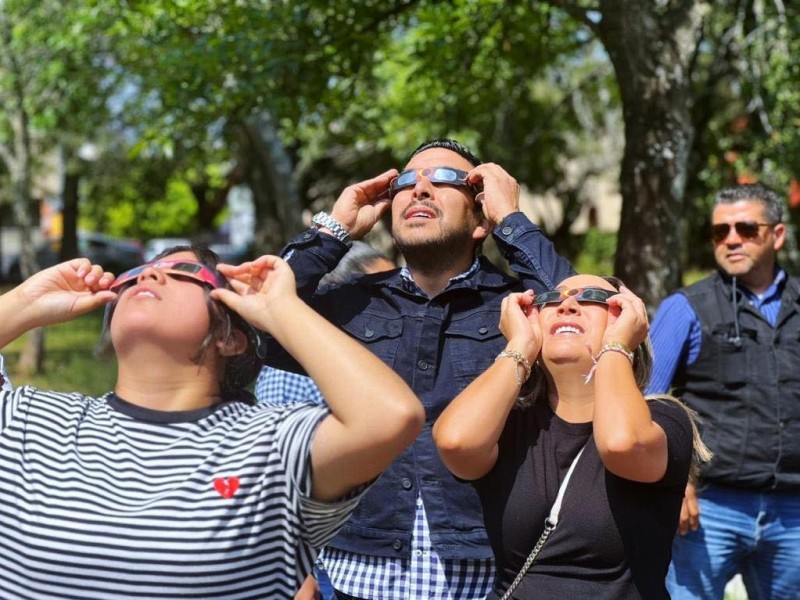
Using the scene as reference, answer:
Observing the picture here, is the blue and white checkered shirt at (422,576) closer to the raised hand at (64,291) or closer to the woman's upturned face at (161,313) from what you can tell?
the woman's upturned face at (161,313)

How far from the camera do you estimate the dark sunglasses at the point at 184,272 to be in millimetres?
2500

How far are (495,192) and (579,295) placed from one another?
0.68 m

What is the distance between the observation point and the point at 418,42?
9.51 m

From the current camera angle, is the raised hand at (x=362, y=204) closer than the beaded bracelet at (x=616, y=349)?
No

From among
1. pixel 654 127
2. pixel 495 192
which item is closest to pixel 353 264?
pixel 495 192

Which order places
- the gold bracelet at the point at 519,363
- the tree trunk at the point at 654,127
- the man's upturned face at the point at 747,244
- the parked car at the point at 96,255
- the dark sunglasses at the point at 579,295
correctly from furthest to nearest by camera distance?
the parked car at the point at 96,255 → the tree trunk at the point at 654,127 → the man's upturned face at the point at 747,244 → the dark sunglasses at the point at 579,295 → the gold bracelet at the point at 519,363

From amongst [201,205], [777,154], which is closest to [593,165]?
[201,205]

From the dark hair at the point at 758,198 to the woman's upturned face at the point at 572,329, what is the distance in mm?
2158

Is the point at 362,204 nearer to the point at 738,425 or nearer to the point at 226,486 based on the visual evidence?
the point at 226,486

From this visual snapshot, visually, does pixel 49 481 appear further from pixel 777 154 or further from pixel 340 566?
pixel 777 154

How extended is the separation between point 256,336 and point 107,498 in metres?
0.57

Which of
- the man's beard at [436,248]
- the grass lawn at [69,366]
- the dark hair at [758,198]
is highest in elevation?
the dark hair at [758,198]

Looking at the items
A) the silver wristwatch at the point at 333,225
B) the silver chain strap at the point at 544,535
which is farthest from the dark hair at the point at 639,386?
the silver wristwatch at the point at 333,225

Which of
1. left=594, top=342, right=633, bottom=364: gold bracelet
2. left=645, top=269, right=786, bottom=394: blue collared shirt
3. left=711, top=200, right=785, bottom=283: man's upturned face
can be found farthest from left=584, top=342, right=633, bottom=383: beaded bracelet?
left=711, top=200, right=785, bottom=283: man's upturned face
